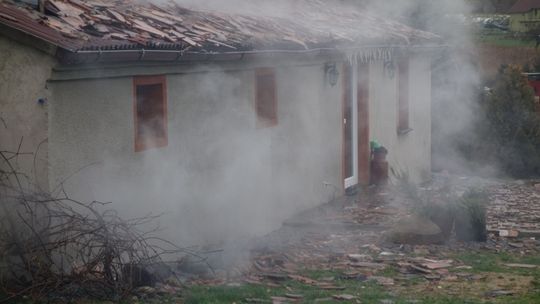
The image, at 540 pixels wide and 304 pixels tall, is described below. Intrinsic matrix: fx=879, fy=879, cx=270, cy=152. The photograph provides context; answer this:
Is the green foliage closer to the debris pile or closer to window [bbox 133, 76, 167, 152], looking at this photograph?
the debris pile

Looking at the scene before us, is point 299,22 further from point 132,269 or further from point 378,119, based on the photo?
point 132,269

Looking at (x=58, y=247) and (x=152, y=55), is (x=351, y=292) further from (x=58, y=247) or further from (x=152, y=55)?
(x=152, y=55)

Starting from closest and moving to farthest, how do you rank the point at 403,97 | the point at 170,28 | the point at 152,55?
the point at 152,55 < the point at 170,28 < the point at 403,97

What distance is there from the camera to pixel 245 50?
10789mm

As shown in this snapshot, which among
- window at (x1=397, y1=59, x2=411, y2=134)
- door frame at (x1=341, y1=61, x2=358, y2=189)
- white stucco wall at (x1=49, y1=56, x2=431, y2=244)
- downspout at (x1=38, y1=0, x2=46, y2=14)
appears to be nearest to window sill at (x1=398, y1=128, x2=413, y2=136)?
window at (x1=397, y1=59, x2=411, y2=134)

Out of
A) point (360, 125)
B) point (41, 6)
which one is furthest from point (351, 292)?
point (360, 125)

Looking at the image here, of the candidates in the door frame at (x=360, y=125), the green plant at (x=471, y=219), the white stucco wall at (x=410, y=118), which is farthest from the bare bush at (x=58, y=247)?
the white stucco wall at (x=410, y=118)

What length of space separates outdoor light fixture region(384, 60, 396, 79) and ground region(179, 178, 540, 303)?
3.99 metres

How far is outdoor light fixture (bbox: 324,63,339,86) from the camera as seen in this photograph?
14273mm

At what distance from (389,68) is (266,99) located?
5.14 m

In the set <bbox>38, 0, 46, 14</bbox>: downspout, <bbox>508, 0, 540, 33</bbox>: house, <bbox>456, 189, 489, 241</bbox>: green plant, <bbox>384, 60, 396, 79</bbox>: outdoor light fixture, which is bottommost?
<bbox>456, 189, 489, 241</bbox>: green plant

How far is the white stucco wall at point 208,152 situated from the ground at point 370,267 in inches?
23.4

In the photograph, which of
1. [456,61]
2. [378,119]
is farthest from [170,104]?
[456,61]

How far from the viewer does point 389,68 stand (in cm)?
1703
